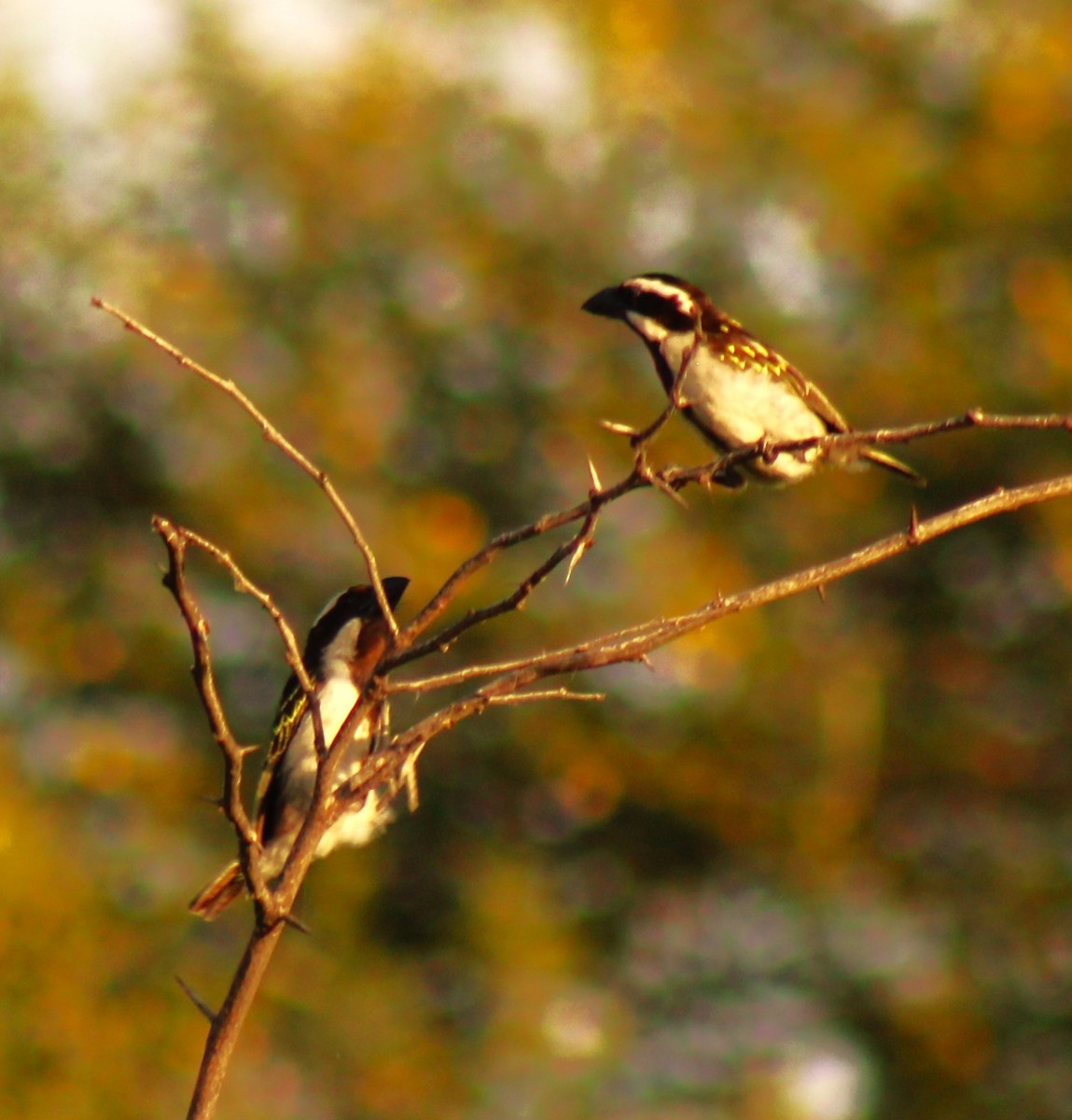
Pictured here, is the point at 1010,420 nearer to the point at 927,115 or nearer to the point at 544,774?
the point at 544,774

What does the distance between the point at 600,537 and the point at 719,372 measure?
11.9 meters

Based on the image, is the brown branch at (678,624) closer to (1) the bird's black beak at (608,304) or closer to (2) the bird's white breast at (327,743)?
(2) the bird's white breast at (327,743)

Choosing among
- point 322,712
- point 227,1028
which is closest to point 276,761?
point 322,712

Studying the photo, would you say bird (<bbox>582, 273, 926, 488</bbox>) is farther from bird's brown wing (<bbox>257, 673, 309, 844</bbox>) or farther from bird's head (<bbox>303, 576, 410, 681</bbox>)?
bird's brown wing (<bbox>257, 673, 309, 844</bbox>)

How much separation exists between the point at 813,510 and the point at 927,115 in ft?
16.2

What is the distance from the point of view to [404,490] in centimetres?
1988

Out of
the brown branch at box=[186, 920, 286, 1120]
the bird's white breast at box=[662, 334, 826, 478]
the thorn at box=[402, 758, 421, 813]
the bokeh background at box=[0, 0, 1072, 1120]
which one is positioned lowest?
the brown branch at box=[186, 920, 286, 1120]

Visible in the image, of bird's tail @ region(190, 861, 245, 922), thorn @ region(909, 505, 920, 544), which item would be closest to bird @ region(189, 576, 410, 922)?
bird's tail @ region(190, 861, 245, 922)

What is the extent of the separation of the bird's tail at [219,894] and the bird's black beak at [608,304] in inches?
84.9

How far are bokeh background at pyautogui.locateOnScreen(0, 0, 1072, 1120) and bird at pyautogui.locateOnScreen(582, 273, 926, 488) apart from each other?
33.2 feet

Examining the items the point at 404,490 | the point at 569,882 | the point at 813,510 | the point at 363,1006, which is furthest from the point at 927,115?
the point at 363,1006

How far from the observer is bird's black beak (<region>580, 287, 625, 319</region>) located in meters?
5.90

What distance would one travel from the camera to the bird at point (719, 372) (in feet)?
19.0

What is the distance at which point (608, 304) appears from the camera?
19.6 feet
